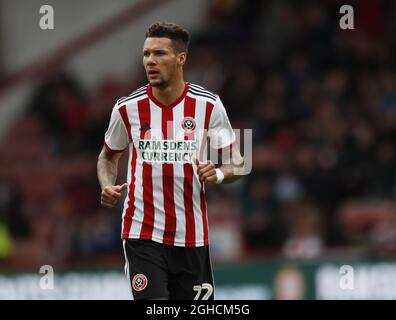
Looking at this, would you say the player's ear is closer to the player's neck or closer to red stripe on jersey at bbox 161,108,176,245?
the player's neck

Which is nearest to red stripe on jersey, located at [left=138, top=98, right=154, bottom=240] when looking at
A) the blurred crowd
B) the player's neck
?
the player's neck

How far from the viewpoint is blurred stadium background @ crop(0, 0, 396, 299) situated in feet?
41.9

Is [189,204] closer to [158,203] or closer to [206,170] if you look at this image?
[158,203]

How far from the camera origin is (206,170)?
6.74m

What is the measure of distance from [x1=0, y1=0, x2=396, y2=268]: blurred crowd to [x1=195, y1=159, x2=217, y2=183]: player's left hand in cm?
610

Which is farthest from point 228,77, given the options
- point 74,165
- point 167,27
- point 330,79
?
point 167,27

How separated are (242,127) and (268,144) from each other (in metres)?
0.40

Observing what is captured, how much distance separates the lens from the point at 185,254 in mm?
7156

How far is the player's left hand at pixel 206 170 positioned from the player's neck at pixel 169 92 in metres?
0.59

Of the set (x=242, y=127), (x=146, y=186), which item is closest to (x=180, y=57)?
(x=146, y=186)

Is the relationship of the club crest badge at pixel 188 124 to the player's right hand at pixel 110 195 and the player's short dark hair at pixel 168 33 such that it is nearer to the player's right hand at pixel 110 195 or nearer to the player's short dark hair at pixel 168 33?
the player's short dark hair at pixel 168 33

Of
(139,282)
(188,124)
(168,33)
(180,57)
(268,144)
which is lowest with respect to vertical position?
(139,282)

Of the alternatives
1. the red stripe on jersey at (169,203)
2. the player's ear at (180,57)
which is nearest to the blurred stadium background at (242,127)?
the red stripe on jersey at (169,203)

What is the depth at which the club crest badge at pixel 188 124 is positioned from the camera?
23.5 feet
